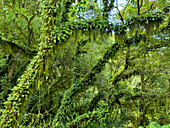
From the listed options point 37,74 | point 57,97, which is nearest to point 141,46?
point 37,74

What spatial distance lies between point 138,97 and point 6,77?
664cm

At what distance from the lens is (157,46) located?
5.41 metres

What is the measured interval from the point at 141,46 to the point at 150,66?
38.9 inches

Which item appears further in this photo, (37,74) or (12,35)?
(12,35)

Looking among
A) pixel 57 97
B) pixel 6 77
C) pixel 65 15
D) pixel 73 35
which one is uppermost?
pixel 65 15

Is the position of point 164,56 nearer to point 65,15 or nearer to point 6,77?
point 65,15

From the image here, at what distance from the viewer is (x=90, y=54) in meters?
7.39

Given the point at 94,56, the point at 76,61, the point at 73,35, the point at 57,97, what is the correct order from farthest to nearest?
the point at 57,97 < the point at 94,56 < the point at 76,61 < the point at 73,35

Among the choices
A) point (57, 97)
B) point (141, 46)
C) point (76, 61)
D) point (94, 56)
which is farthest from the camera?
point (57, 97)

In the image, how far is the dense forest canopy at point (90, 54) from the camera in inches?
177

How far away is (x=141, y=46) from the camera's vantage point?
5.81m

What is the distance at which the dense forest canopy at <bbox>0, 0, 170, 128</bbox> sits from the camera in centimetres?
450

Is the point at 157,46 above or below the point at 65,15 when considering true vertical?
below

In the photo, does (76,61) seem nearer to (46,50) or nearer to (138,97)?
(46,50)
